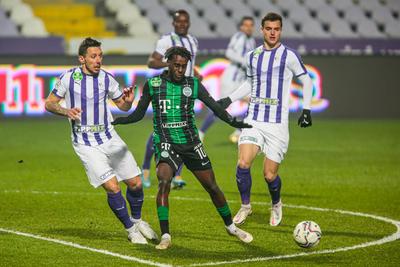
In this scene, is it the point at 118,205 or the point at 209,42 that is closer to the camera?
the point at 118,205

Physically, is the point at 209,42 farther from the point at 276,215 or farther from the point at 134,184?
the point at 134,184

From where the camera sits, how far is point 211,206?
39.0ft

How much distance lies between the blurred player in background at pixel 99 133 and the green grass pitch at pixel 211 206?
35 centimetres

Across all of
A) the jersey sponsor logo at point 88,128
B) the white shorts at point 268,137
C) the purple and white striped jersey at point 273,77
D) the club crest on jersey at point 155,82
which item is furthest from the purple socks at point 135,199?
the purple and white striped jersey at point 273,77

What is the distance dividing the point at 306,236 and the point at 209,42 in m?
16.6

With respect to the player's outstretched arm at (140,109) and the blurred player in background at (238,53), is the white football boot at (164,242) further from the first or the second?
the blurred player in background at (238,53)

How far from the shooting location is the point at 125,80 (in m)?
22.5

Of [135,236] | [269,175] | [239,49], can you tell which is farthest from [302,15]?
[135,236]

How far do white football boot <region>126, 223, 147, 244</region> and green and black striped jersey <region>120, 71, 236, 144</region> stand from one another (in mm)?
897

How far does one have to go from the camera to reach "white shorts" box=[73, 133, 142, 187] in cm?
933

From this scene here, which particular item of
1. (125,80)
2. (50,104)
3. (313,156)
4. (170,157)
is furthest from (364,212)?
(125,80)

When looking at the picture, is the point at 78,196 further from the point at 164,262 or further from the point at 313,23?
the point at 313,23

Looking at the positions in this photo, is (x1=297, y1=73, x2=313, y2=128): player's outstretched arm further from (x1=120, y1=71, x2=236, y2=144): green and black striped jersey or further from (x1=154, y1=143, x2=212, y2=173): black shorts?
(x1=154, y1=143, x2=212, y2=173): black shorts

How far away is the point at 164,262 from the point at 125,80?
1446 centimetres
